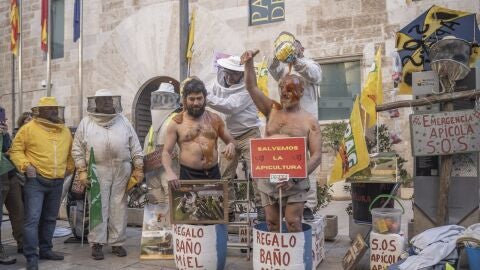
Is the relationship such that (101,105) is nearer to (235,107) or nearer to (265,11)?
(235,107)

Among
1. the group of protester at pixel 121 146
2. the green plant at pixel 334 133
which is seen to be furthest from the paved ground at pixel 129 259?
the green plant at pixel 334 133

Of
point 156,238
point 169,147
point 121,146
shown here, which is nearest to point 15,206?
point 121,146

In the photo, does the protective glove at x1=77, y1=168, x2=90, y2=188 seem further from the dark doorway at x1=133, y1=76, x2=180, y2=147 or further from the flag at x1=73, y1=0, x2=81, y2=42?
the flag at x1=73, y1=0, x2=81, y2=42

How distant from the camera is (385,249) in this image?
4.16 meters

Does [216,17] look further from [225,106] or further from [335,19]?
[225,106]

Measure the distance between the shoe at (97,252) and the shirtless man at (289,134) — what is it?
223 cm

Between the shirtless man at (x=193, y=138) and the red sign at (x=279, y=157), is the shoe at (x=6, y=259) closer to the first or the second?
the shirtless man at (x=193, y=138)

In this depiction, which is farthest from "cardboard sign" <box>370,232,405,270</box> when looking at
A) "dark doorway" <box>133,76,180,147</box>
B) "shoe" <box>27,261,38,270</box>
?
"dark doorway" <box>133,76,180,147</box>

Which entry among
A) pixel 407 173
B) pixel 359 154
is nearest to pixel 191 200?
pixel 359 154

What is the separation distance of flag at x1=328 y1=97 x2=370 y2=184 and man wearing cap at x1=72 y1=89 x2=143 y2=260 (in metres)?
2.30

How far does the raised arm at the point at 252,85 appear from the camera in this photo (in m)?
3.95

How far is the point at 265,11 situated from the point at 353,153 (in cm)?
761

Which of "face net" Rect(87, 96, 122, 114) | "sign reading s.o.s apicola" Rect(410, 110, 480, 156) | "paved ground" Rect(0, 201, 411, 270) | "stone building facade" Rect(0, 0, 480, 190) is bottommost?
"paved ground" Rect(0, 201, 411, 270)

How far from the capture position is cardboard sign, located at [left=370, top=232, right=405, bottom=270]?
4121 millimetres
